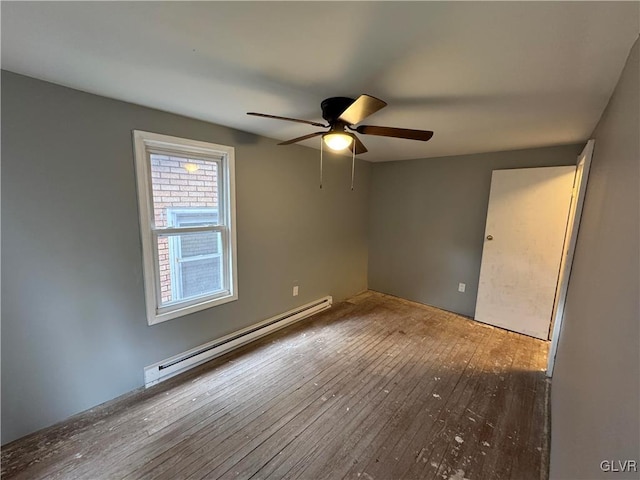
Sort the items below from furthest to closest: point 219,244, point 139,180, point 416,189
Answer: point 416,189 < point 219,244 < point 139,180

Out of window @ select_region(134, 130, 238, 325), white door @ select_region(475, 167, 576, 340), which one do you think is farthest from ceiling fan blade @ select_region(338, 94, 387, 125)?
white door @ select_region(475, 167, 576, 340)

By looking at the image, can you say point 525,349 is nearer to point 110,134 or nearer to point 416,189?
point 416,189

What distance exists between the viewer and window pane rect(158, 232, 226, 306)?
87.4 inches

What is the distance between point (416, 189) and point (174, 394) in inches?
140

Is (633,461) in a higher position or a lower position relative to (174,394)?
higher

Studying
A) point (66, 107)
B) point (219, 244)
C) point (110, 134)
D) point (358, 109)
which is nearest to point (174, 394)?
point (219, 244)

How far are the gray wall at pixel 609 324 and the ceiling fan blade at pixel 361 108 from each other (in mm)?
972

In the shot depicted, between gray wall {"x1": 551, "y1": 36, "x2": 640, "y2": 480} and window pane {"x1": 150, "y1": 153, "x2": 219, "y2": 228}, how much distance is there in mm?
2577

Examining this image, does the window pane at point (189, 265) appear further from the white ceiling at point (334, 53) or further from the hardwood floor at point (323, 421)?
the white ceiling at point (334, 53)

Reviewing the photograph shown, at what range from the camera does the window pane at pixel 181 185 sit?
6.90 feet

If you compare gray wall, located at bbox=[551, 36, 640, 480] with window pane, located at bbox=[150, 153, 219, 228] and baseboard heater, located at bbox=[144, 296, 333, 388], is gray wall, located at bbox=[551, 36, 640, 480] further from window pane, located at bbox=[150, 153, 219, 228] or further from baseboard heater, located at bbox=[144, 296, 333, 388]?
window pane, located at bbox=[150, 153, 219, 228]

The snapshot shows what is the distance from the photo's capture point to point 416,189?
12.3 ft

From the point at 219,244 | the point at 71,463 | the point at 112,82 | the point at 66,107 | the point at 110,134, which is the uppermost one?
the point at 112,82

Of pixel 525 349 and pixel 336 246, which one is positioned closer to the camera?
pixel 525 349
